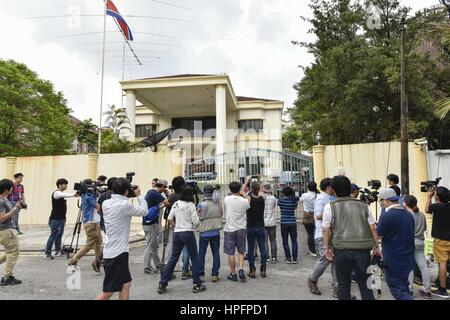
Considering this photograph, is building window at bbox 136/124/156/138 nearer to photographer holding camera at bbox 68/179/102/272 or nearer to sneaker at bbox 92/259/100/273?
photographer holding camera at bbox 68/179/102/272

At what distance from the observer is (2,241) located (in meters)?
4.90

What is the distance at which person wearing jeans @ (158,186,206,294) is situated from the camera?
4539 millimetres

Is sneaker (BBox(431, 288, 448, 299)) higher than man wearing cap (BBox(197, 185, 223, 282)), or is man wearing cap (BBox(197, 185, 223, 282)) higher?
man wearing cap (BBox(197, 185, 223, 282))

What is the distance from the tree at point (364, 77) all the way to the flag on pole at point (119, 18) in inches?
540

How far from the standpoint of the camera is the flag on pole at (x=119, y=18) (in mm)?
20422

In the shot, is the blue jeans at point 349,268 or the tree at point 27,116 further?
the tree at point 27,116

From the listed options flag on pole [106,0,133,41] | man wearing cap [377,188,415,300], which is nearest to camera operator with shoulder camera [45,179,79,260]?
man wearing cap [377,188,415,300]

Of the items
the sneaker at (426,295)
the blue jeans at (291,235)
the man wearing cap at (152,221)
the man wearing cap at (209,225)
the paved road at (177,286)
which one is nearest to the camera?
the sneaker at (426,295)

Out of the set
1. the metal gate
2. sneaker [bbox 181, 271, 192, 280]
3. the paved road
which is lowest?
the paved road

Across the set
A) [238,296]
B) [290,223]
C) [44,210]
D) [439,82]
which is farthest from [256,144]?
[238,296]

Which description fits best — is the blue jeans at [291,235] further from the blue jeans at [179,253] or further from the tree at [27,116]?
the tree at [27,116]

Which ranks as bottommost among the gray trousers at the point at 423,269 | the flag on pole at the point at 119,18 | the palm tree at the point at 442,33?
the gray trousers at the point at 423,269

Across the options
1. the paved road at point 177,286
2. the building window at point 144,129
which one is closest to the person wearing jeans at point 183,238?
the paved road at point 177,286

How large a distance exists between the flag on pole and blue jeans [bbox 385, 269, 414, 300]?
22662 millimetres
